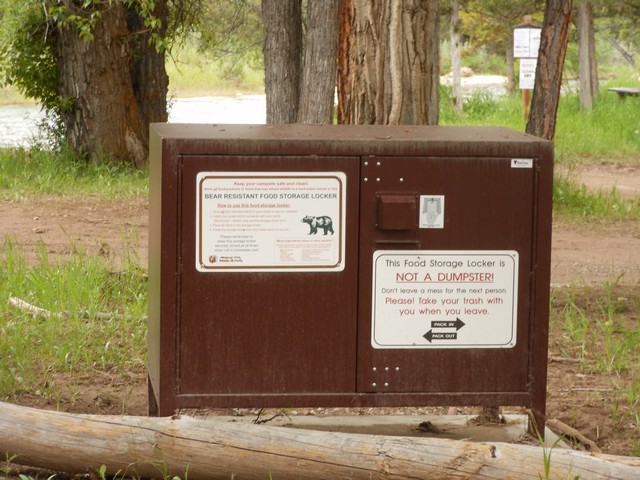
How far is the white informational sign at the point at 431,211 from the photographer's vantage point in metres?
3.80

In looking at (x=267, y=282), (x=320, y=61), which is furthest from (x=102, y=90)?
(x=267, y=282)

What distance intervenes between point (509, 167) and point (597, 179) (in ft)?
35.5

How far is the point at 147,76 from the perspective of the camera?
14.2m

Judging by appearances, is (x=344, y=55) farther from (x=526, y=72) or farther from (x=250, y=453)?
(x=526, y=72)

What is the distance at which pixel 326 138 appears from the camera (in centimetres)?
378

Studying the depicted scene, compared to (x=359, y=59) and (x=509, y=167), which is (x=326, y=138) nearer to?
(x=509, y=167)

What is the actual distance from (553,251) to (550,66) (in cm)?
225

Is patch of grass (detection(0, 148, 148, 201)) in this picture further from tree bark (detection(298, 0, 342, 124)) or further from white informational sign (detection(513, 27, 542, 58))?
white informational sign (detection(513, 27, 542, 58))

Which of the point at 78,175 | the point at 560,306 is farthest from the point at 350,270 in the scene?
the point at 78,175

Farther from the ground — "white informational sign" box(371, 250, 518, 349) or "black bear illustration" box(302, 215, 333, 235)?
"black bear illustration" box(302, 215, 333, 235)

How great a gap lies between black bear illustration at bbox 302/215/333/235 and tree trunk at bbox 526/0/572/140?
276 inches

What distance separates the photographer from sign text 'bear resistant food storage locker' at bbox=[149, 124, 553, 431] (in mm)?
3729

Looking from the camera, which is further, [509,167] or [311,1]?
[311,1]

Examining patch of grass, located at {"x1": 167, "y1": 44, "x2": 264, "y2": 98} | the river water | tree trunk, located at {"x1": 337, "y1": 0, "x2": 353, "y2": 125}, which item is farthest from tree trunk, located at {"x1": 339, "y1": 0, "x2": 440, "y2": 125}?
patch of grass, located at {"x1": 167, "y1": 44, "x2": 264, "y2": 98}
